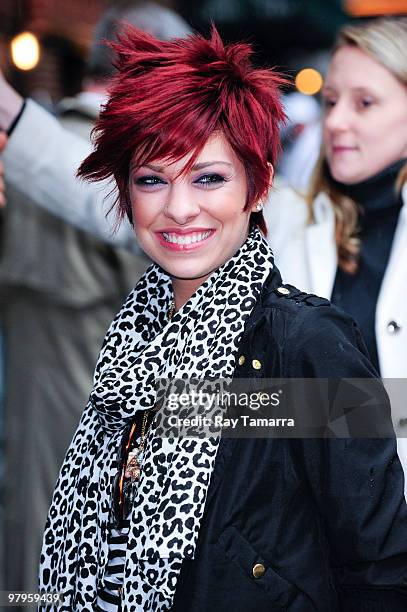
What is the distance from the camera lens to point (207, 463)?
1.73 meters

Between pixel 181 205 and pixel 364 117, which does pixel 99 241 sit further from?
pixel 181 205

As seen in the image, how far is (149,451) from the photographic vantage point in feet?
5.92

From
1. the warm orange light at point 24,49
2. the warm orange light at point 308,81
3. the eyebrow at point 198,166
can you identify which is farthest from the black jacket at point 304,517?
the warm orange light at point 308,81

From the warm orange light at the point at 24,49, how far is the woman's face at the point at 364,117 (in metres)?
1.51

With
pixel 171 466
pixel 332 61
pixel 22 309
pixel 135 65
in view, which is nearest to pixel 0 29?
pixel 22 309

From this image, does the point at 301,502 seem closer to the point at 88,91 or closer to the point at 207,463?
the point at 207,463

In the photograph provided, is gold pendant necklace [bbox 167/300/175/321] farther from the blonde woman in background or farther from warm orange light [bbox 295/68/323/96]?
warm orange light [bbox 295/68/323/96]

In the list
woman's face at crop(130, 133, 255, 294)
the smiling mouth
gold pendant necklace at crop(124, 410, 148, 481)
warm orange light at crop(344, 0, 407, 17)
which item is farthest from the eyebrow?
warm orange light at crop(344, 0, 407, 17)

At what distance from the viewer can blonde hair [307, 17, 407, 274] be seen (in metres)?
2.52

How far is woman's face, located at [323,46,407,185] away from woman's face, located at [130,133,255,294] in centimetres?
77

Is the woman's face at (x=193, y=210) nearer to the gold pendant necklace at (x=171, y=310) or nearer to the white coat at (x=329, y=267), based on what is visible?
the gold pendant necklace at (x=171, y=310)

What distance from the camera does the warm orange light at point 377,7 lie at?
9.40ft

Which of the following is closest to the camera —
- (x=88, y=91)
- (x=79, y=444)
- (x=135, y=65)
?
(x=135, y=65)

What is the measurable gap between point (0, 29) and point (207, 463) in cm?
245
